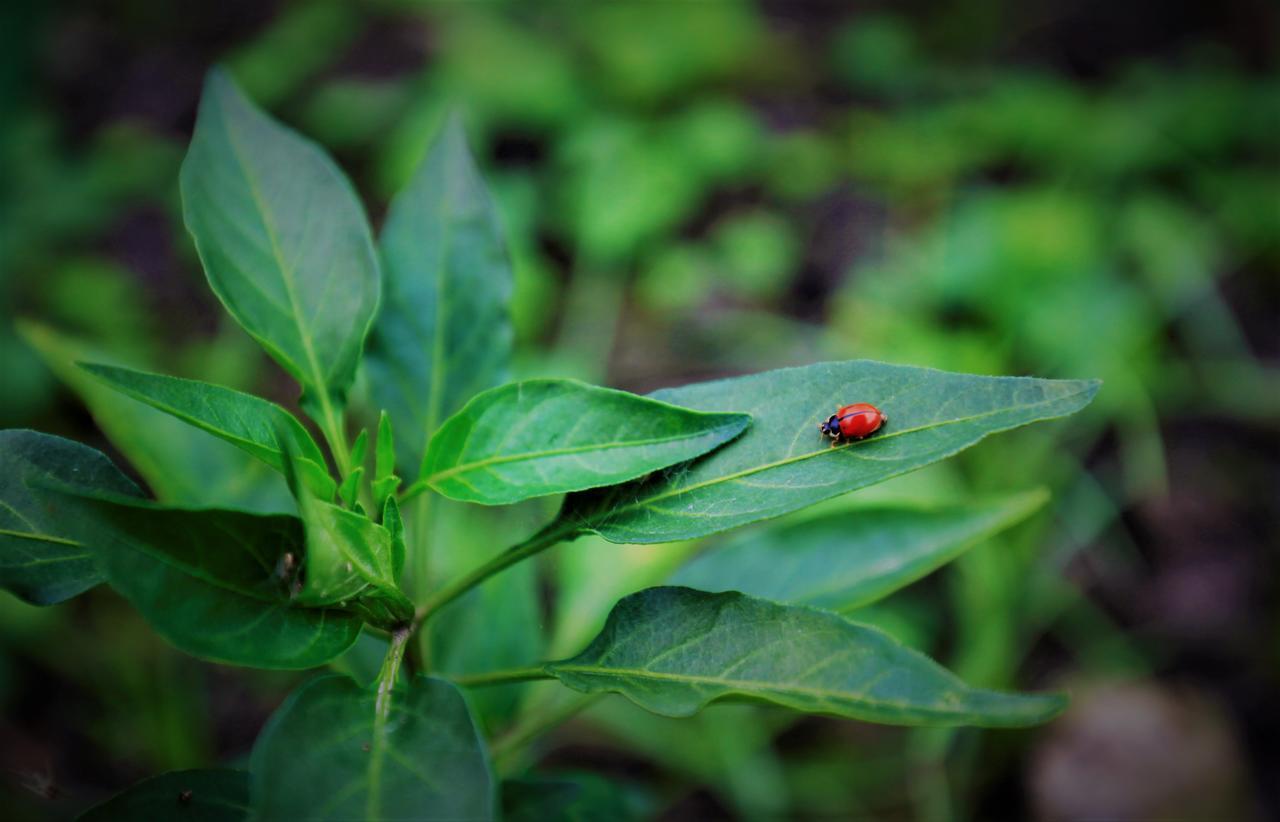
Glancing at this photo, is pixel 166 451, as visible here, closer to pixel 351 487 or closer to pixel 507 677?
pixel 351 487

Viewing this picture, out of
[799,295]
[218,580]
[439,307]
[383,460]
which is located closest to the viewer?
[218,580]

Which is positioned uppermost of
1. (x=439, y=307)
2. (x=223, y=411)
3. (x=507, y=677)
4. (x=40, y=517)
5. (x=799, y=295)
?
(x=799, y=295)

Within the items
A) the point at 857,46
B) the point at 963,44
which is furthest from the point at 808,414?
the point at 963,44

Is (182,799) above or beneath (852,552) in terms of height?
beneath

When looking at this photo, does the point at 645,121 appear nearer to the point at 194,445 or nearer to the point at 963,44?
the point at 963,44

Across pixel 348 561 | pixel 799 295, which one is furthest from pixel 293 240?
pixel 799 295

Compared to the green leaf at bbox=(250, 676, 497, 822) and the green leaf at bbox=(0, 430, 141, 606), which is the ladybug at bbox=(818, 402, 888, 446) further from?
the green leaf at bbox=(0, 430, 141, 606)
